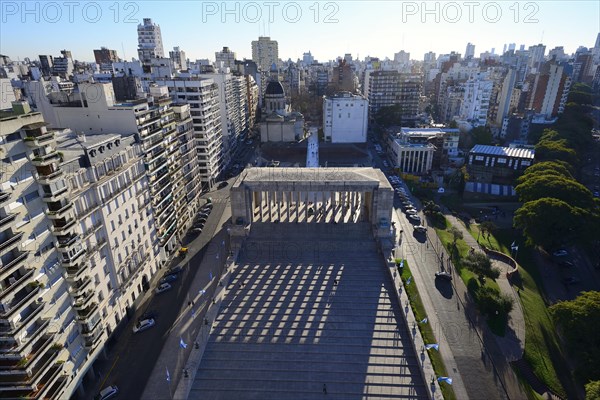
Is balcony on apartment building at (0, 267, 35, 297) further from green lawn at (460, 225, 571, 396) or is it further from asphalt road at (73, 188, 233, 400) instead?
green lawn at (460, 225, 571, 396)

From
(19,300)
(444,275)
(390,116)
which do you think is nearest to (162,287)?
(19,300)

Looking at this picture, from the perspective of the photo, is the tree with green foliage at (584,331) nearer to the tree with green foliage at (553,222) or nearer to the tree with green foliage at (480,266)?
the tree with green foliage at (480,266)

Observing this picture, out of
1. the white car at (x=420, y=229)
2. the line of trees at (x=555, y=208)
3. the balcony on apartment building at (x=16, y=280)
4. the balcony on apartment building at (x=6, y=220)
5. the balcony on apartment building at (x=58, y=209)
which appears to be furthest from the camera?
the white car at (x=420, y=229)

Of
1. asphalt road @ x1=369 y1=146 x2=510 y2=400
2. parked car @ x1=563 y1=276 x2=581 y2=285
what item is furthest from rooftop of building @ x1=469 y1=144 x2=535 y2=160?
parked car @ x1=563 y1=276 x2=581 y2=285

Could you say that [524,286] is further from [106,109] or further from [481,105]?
[481,105]

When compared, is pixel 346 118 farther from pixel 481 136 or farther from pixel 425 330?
pixel 425 330

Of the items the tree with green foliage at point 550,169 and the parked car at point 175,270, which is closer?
the parked car at point 175,270

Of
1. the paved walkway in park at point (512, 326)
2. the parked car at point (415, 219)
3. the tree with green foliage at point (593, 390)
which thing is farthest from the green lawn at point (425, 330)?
the parked car at point (415, 219)
